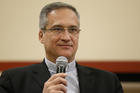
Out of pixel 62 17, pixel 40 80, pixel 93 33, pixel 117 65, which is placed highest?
pixel 62 17

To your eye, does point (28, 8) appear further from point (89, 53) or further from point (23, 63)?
point (89, 53)

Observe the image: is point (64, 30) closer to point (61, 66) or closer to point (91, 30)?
point (61, 66)

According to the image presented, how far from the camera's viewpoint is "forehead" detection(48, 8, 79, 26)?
4.91 feet

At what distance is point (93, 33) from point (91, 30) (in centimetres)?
4

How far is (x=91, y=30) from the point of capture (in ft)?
9.49

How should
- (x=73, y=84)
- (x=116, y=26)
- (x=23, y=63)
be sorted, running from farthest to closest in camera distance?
1. (x=116, y=26)
2. (x=23, y=63)
3. (x=73, y=84)

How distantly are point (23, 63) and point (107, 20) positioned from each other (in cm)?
102

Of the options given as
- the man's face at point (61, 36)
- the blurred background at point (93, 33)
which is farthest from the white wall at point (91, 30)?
the man's face at point (61, 36)

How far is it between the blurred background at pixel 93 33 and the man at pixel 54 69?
3.78 ft

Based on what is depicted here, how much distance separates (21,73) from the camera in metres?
1.61

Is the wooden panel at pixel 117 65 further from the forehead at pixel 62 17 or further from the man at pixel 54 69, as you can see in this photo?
the forehead at pixel 62 17

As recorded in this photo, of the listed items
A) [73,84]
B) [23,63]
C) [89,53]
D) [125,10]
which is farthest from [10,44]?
[73,84]

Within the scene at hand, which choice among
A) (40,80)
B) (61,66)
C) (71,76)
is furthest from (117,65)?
(61,66)

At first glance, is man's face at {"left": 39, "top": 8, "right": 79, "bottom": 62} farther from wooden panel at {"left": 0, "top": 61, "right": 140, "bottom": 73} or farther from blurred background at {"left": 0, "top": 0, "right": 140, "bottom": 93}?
blurred background at {"left": 0, "top": 0, "right": 140, "bottom": 93}
